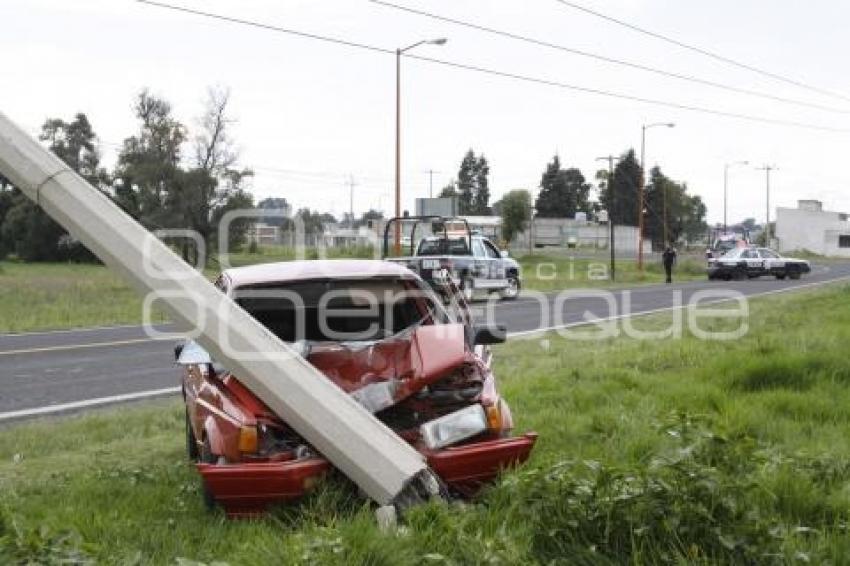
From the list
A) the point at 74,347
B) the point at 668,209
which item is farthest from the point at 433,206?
the point at 668,209

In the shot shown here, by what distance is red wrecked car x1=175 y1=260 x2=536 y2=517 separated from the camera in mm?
4777

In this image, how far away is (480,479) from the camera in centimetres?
493

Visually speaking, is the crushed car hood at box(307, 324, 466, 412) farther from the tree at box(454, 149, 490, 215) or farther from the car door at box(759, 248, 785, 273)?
the tree at box(454, 149, 490, 215)

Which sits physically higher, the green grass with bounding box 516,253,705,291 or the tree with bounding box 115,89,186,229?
the tree with bounding box 115,89,186,229

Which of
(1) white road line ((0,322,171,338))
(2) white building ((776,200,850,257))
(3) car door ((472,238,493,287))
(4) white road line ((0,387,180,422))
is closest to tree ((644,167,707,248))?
(2) white building ((776,200,850,257))

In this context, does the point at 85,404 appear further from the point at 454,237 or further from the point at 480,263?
the point at 454,237

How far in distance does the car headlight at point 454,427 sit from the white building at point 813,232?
11340cm

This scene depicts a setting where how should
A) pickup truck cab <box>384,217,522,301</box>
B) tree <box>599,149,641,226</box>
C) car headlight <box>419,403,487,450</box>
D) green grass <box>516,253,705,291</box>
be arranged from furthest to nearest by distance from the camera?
1. tree <box>599,149,641,226</box>
2. green grass <box>516,253,705,291</box>
3. pickup truck cab <box>384,217,522,301</box>
4. car headlight <box>419,403,487,450</box>

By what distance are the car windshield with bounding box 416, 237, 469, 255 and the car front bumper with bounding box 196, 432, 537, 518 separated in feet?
63.1

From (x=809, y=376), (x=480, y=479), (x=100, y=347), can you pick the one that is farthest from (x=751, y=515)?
(x=100, y=347)

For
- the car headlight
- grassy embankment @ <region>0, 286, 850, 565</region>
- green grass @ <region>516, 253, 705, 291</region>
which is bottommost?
green grass @ <region>516, 253, 705, 291</region>

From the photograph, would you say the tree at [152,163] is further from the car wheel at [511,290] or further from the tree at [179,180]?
the car wheel at [511,290]

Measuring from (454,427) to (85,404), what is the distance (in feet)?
20.2

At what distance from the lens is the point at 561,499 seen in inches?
164
